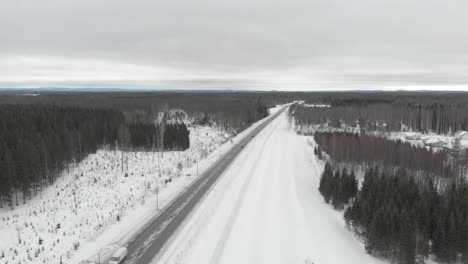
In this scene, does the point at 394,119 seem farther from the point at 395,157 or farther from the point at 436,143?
the point at 395,157

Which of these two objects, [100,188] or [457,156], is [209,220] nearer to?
[100,188]

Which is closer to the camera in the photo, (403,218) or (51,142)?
(403,218)

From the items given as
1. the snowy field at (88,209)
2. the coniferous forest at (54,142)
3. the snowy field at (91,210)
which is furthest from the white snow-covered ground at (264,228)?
the coniferous forest at (54,142)

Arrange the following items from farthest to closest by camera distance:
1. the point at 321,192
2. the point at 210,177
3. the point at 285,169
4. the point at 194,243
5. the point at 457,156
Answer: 1. the point at 457,156
2. the point at 285,169
3. the point at 210,177
4. the point at 321,192
5. the point at 194,243

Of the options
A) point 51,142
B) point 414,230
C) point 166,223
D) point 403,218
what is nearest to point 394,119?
point 403,218

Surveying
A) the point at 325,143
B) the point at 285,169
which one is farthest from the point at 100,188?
the point at 325,143

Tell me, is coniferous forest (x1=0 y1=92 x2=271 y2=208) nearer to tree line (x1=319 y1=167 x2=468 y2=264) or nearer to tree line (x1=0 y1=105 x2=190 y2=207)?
tree line (x1=0 y1=105 x2=190 y2=207)

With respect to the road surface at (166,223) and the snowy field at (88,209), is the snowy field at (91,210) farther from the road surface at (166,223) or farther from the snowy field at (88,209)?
the road surface at (166,223)
